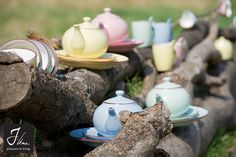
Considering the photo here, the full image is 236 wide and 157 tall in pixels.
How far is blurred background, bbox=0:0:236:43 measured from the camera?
995cm

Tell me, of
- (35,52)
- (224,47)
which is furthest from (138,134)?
(224,47)

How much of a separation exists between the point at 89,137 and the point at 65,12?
8.99 metres

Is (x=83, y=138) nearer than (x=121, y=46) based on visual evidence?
Yes

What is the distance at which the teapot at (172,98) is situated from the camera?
2.96 meters

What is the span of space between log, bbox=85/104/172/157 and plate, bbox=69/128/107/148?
8.1 inches

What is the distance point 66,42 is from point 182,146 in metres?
0.77

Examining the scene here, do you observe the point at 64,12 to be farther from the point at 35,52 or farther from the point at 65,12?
the point at 35,52

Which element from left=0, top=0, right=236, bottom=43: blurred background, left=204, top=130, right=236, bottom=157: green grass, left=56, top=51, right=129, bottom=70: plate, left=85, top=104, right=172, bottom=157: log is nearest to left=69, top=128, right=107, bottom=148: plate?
left=85, top=104, right=172, bottom=157: log

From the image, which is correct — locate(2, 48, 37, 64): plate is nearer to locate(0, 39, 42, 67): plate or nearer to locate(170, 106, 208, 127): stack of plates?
locate(0, 39, 42, 67): plate

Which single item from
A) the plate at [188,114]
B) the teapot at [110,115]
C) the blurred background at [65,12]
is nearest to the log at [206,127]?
the plate at [188,114]

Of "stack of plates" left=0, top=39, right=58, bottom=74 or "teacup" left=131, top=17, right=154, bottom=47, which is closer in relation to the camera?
"stack of plates" left=0, top=39, right=58, bottom=74

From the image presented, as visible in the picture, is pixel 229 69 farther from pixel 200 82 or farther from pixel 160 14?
pixel 160 14

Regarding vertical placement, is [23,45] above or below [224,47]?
above

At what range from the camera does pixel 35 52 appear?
2443 millimetres
